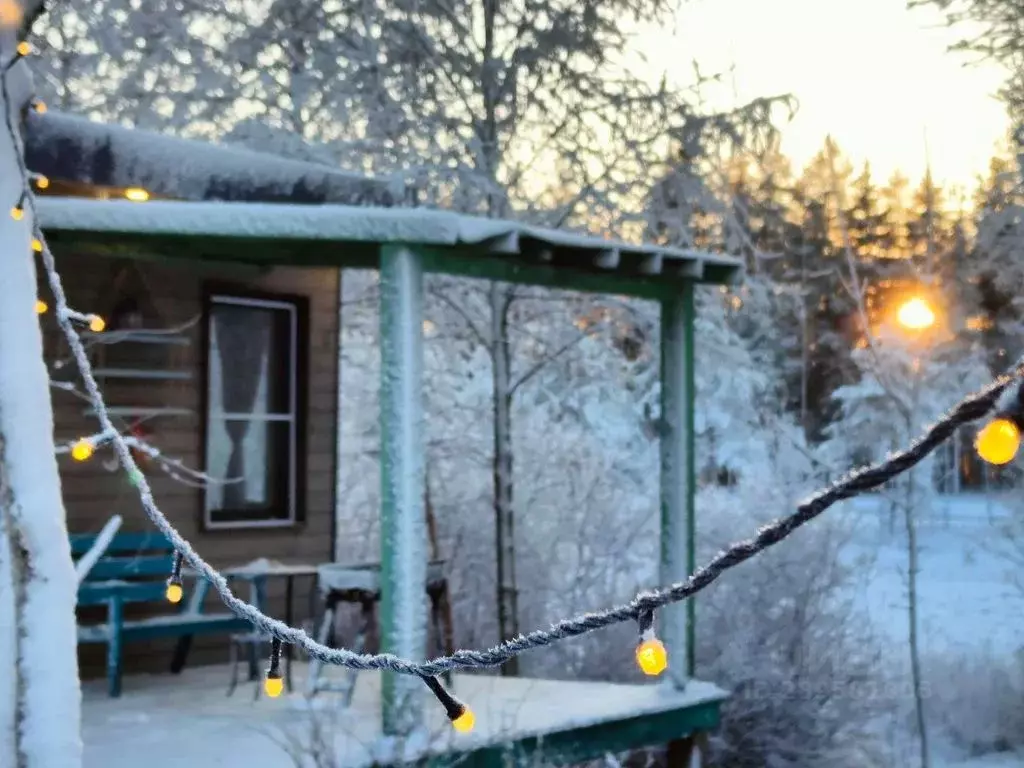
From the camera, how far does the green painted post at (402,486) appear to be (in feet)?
16.4

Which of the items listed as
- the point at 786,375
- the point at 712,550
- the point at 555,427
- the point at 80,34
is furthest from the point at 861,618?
the point at 786,375

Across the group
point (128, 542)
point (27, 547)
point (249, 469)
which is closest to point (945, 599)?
point (249, 469)

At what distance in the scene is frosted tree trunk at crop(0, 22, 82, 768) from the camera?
138 inches

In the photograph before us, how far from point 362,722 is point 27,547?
2.43 m

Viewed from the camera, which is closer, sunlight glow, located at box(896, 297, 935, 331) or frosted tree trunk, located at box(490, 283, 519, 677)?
sunlight glow, located at box(896, 297, 935, 331)

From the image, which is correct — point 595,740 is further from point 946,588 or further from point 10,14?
point 946,588

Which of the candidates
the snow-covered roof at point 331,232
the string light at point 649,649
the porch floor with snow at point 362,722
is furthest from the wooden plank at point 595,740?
the string light at point 649,649

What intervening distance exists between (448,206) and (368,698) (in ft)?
15.0

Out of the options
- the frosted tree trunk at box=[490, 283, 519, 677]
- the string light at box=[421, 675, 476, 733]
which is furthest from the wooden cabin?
the string light at box=[421, 675, 476, 733]

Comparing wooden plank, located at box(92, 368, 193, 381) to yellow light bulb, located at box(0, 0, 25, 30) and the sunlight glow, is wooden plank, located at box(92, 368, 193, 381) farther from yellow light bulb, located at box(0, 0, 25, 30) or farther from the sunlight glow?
the sunlight glow

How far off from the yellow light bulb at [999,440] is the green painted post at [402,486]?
164 inches

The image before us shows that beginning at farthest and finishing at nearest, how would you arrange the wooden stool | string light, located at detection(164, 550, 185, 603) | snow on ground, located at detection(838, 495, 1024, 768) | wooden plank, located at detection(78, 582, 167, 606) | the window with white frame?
snow on ground, located at detection(838, 495, 1024, 768), the window with white frame, wooden plank, located at detection(78, 582, 167, 606), the wooden stool, string light, located at detection(164, 550, 185, 603)

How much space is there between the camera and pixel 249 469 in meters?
7.88

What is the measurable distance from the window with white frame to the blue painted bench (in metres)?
0.55
